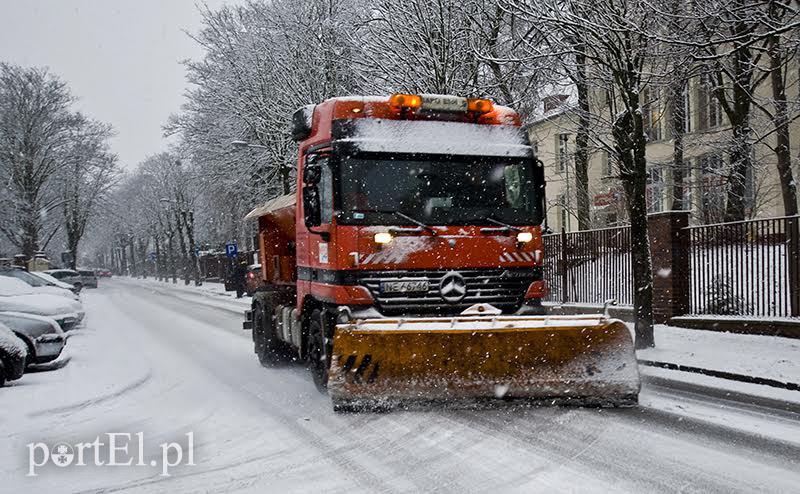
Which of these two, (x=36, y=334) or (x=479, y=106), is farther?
(x=36, y=334)

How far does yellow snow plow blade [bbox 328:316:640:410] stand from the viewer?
6.66m

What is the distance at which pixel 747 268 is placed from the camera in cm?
1208

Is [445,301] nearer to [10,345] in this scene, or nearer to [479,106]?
[479,106]

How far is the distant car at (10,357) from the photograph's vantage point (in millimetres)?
8781

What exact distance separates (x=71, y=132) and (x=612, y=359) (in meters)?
48.0

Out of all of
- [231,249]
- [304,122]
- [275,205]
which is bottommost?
[231,249]

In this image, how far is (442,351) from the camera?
668 centimetres

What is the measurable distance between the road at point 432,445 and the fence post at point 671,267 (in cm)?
549

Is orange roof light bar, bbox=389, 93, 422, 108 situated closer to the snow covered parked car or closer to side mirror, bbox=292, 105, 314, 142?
side mirror, bbox=292, 105, 314, 142

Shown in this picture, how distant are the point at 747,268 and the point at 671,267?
61.2 inches

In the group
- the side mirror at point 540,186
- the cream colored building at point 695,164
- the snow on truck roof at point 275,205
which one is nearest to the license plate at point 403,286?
the side mirror at point 540,186

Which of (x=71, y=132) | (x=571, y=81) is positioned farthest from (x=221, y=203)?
(x=571, y=81)

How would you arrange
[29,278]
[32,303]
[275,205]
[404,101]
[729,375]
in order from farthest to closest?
1. [29,278]
2. [32,303]
3. [275,205]
4. [729,375]
5. [404,101]

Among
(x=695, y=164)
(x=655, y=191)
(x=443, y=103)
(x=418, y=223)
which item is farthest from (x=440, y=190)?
(x=655, y=191)
